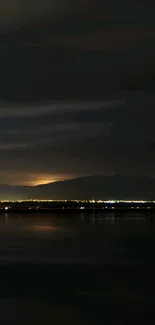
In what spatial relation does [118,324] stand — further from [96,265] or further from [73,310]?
[96,265]

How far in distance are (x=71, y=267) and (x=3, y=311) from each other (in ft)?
57.5

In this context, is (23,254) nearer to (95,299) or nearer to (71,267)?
(71,267)

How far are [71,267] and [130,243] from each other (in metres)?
22.7

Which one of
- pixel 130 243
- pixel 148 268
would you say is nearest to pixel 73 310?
pixel 148 268

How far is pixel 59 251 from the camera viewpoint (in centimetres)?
5550

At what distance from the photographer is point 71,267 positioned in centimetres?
4147

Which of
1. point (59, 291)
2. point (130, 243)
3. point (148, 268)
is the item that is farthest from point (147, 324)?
point (130, 243)

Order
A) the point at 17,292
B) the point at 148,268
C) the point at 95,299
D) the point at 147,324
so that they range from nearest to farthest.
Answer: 1. the point at 147,324
2. the point at 95,299
3. the point at 17,292
4. the point at 148,268

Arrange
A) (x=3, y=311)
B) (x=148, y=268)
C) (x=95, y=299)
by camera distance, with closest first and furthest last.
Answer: (x=3, y=311) → (x=95, y=299) → (x=148, y=268)

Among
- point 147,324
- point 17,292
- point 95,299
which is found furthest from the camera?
point 17,292

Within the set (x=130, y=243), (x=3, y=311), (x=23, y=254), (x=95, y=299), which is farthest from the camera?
(x=130, y=243)

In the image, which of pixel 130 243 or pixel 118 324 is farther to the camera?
pixel 130 243

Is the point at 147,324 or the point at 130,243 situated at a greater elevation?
the point at 130,243

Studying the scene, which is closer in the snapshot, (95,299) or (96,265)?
(95,299)
